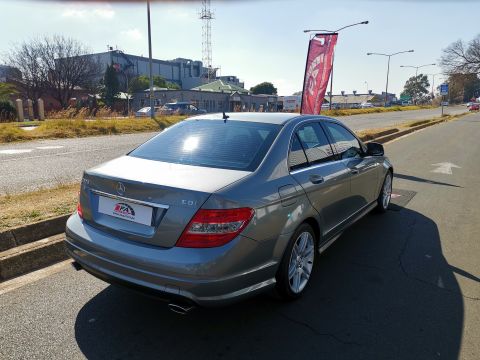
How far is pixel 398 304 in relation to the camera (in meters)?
3.26

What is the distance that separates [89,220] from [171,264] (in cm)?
93

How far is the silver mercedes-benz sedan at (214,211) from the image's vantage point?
2543mm

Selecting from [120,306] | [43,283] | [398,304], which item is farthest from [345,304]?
[43,283]

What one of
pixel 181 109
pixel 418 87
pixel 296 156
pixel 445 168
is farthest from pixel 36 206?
pixel 418 87

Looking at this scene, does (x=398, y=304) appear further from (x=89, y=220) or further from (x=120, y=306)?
(x=89, y=220)

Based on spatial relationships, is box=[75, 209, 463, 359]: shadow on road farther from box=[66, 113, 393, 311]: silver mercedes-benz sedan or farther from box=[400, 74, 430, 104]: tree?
box=[400, 74, 430, 104]: tree

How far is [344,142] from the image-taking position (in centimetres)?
452

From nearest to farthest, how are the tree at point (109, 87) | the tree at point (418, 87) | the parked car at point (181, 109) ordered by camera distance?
the parked car at point (181, 109), the tree at point (109, 87), the tree at point (418, 87)

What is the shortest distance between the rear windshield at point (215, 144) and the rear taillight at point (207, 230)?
553mm

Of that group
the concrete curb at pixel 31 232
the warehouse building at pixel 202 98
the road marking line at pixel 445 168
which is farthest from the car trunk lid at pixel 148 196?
the warehouse building at pixel 202 98

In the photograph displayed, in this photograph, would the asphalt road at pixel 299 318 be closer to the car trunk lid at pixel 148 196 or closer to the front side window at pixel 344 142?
the car trunk lid at pixel 148 196

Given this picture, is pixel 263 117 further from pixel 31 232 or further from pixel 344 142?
pixel 31 232

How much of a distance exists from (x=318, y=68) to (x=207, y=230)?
859 cm

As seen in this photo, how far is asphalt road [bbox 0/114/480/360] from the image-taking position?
2643 mm
